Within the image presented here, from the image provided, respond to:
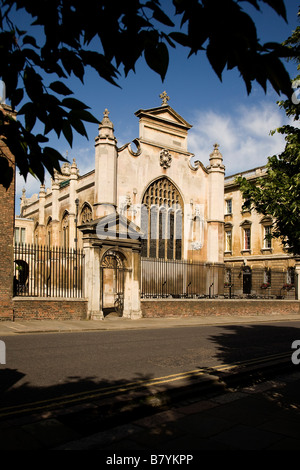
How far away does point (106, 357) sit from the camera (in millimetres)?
8609

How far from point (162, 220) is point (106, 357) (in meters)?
22.2

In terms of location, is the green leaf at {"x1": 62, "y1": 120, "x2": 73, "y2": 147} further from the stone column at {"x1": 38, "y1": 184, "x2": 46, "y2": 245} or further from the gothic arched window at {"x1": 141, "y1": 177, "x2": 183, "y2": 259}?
the stone column at {"x1": 38, "y1": 184, "x2": 46, "y2": 245}

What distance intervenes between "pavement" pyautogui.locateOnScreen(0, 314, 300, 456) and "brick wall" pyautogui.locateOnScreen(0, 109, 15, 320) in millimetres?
10282

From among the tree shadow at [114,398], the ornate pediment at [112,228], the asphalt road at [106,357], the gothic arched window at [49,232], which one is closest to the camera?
the tree shadow at [114,398]

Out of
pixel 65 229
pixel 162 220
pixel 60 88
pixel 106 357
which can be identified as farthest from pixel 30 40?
pixel 65 229

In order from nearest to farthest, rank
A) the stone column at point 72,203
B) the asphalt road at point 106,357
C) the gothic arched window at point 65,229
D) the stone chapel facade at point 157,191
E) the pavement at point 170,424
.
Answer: the pavement at point 170,424 → the asphalt road at point 106,357 → the stone chapel facade at point 157,191 → the stone column at point 72,203 → the gothic arched window at point 65,229

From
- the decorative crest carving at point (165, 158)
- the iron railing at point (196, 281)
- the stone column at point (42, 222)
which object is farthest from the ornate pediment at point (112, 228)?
the stone column at point (42, 222)

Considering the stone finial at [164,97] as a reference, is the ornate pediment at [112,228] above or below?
below

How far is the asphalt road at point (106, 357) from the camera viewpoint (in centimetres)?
609

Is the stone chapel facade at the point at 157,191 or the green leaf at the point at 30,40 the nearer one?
the green leaf at the point at 30,40

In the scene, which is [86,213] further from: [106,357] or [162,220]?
[106,357]

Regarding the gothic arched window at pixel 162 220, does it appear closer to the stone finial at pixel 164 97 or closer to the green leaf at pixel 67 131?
the stone finial at pixel 164 97

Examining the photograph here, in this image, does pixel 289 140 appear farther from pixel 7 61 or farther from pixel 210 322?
pixel 210 322

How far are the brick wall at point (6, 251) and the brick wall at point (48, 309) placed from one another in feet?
1.03
